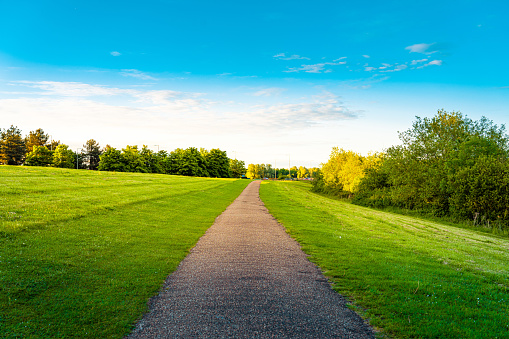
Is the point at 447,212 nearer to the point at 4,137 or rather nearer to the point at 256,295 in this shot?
the point at 256,295

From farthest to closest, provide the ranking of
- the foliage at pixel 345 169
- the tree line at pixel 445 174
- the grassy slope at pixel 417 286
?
the foliage at pixel 345 169, the tree line at pixel 445 174, the grassy slope at pixel 417 286

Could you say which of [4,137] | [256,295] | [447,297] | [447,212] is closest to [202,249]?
[256,295]

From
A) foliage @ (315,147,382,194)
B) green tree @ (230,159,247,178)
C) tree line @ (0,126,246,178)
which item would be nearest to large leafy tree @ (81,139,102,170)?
tree line @ (0,126,246,178)

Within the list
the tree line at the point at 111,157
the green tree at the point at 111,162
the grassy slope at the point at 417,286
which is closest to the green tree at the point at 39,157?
the tree line at the point at 111,157

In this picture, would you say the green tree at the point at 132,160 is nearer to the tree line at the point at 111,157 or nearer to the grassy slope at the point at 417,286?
the tree line at the point at 111,157

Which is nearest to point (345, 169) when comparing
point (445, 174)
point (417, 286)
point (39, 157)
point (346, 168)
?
point (346, 168)

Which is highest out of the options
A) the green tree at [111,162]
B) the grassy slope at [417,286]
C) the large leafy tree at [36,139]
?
the large leafy tree at [36,139]

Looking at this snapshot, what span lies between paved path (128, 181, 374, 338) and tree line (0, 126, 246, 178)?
83190 millimetres

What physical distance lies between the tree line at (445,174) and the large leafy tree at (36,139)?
115391 mm

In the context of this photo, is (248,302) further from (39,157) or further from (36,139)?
(36,139)

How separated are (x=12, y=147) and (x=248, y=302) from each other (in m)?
120

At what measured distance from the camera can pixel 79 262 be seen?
26.0 ft

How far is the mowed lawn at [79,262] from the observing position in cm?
512

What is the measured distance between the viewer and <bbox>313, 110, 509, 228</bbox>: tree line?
30.2 meters
